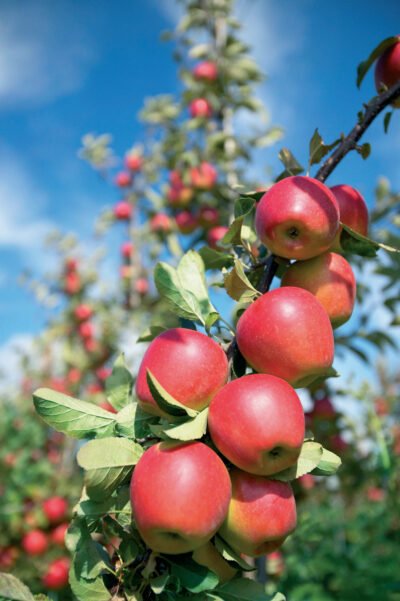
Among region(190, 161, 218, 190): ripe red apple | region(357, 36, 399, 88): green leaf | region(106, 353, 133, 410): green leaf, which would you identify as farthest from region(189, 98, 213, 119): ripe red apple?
region(106, 353, 133, 410): green leaf

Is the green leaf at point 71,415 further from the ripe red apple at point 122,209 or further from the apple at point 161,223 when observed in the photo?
the ripe red apple at point 122,209

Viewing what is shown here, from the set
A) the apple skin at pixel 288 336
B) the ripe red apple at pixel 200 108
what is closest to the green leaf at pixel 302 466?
the apple skin at pixel 288 336

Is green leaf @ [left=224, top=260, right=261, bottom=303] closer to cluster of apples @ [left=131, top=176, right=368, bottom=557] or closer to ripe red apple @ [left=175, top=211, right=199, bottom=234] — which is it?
cluster of apples @ [left=131, top=176, right=368, bottom=557]

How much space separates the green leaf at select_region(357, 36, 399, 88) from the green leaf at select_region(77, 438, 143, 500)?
91 cm

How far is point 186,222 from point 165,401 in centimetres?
255

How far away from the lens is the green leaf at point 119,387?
89 cm

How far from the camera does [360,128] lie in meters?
0.92

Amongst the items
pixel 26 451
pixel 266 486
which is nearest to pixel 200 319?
pixel 266 486

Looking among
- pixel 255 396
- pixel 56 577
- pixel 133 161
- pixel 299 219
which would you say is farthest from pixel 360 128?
pixel 133 161

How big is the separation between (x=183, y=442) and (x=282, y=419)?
0.15 metres

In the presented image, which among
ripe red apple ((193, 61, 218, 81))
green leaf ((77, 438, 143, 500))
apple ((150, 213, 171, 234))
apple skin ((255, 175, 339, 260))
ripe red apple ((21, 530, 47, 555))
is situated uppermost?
ripe red apple ((193, 61, 218, 81))

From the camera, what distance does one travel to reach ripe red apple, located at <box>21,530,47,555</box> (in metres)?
3.48

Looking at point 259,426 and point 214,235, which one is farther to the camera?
point 214,235

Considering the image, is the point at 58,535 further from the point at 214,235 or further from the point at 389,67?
the point at 389,67
